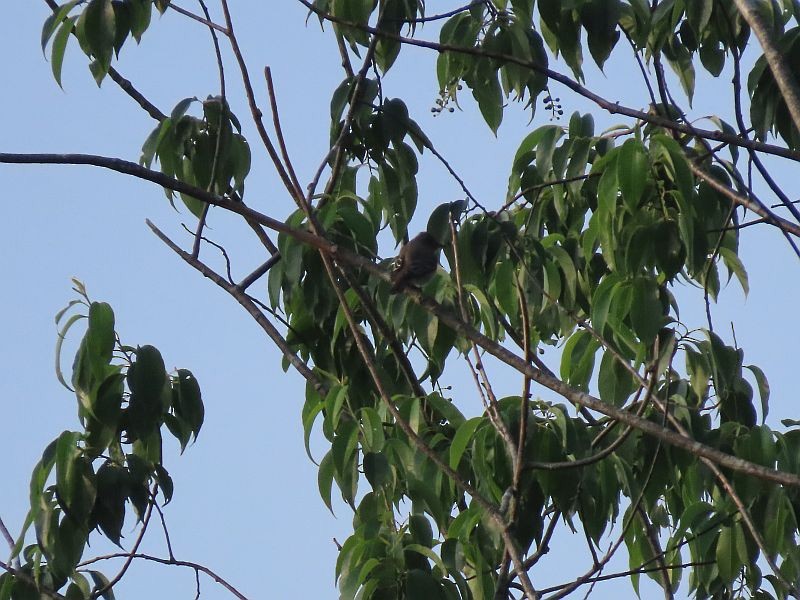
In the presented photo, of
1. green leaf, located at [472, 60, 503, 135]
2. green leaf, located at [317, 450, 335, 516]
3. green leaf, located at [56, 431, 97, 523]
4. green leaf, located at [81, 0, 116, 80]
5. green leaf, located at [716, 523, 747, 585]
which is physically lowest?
green leaf, located at [716, 523, 747, 585]

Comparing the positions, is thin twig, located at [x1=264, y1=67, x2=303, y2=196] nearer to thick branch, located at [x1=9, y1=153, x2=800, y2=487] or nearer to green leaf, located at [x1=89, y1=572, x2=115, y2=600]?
thick branch, located at [x1=9, y1=153, x2=800, y2=487]

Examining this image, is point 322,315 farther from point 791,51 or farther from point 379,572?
point 791,51

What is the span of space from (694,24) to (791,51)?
397 millimetres

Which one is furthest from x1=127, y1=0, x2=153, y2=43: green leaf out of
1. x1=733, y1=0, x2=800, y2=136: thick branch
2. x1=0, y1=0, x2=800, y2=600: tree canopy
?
x1=733, y1=0, x2=800, y2=136: thick branch

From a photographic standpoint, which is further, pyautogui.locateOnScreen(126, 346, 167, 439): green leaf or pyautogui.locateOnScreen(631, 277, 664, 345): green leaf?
pyautogui.locateOnScreen(126, 346, 167, 439): green leaf

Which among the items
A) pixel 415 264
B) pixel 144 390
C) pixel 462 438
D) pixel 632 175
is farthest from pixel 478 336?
pixel 415 264

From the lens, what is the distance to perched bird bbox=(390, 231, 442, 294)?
3736mm

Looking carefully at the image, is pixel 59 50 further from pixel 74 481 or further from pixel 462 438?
pixel 462 438

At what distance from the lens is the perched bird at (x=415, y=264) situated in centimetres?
374

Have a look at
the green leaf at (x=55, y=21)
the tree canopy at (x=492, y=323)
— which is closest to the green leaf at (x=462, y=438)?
the tree canopy at (x=492, y=323)

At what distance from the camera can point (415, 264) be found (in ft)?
16.5

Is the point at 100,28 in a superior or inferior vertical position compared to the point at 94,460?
superior

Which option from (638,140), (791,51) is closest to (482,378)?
(638,140)

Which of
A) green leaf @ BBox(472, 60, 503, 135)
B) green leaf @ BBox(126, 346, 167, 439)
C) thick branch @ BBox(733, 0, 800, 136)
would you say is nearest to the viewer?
thick branch @ BBox(733, 0, 800, 136)
